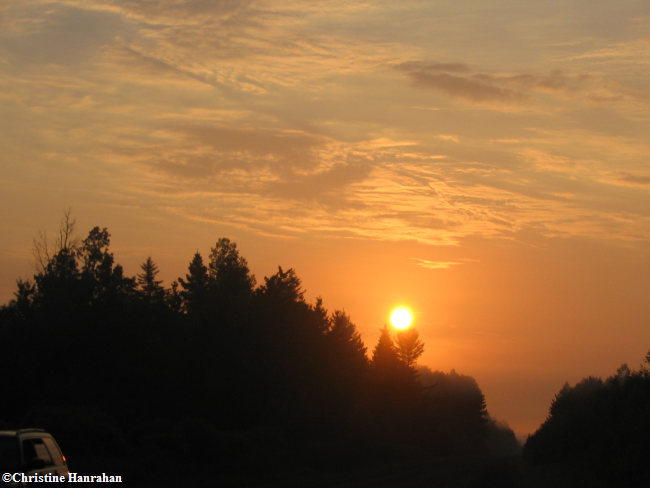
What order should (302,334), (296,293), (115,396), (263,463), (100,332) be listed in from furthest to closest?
(296,293) → (302,334) → (100,332) → (115,396) → (263,463)

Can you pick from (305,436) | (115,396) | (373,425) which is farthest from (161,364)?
(373,425)

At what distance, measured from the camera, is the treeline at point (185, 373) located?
111 ft

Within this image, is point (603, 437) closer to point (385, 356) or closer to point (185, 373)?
point (185, 373)

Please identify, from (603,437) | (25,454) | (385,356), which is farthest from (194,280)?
(25,454)

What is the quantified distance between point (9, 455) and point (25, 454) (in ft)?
1.58

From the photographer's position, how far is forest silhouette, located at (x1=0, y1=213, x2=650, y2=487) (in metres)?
30.6

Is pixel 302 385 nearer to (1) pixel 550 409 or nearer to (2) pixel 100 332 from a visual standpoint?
(2) pixel 100 332

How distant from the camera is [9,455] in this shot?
13.9 metres

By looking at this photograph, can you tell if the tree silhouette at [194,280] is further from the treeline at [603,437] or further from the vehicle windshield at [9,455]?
the vehicle windshield at [9,455]

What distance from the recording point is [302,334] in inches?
2339

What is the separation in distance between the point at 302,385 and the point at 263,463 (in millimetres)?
21131

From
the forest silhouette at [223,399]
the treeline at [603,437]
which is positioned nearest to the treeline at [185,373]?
the forest silhouette at [223,399]

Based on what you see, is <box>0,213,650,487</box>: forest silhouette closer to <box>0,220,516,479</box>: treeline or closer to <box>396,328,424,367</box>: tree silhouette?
<box>0,220,516,479</box>: treeline

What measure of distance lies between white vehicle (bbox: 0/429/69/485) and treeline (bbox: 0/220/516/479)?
15085 millimetres
